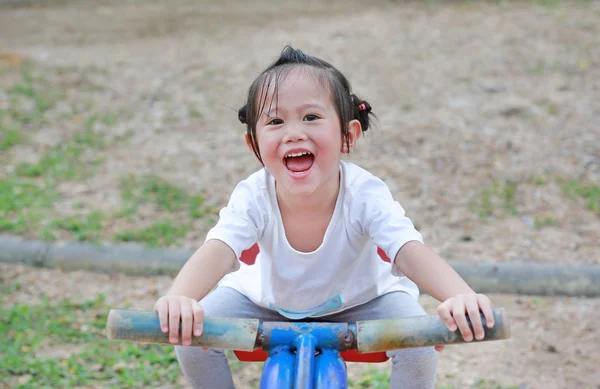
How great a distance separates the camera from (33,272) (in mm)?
3691

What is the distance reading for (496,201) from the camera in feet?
13.8

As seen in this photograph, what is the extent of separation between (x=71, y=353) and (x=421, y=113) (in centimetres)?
299

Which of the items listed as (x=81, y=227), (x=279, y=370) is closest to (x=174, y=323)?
(x=279, y=370)

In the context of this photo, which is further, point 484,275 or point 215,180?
point 215,180

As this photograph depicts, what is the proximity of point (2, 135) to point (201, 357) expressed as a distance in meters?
3.62

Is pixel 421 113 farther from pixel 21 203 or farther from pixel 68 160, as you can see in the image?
pixel 21 203

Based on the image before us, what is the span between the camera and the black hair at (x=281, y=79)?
1.98m

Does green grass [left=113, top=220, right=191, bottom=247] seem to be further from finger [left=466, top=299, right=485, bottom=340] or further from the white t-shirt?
finger [left=466, top=299, right=485, bottom=340]

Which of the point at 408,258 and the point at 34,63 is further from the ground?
the point at 34,63

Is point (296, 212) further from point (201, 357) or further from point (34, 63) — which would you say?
point (34, 63)

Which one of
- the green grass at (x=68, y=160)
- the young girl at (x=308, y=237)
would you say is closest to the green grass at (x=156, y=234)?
the green grass at (x=68, y=160)

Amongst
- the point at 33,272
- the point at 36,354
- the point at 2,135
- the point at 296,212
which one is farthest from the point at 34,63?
the point at 296,212

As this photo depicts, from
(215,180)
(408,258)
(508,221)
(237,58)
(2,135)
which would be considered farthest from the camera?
(237,58)

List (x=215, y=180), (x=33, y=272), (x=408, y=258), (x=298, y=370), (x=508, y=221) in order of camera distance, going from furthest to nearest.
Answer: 1. (x=215, y=180)
2. (x=508, y=221)
3. (x=33, y=272)
4. (x=408, y=258)
5. (x=298, y=370)
